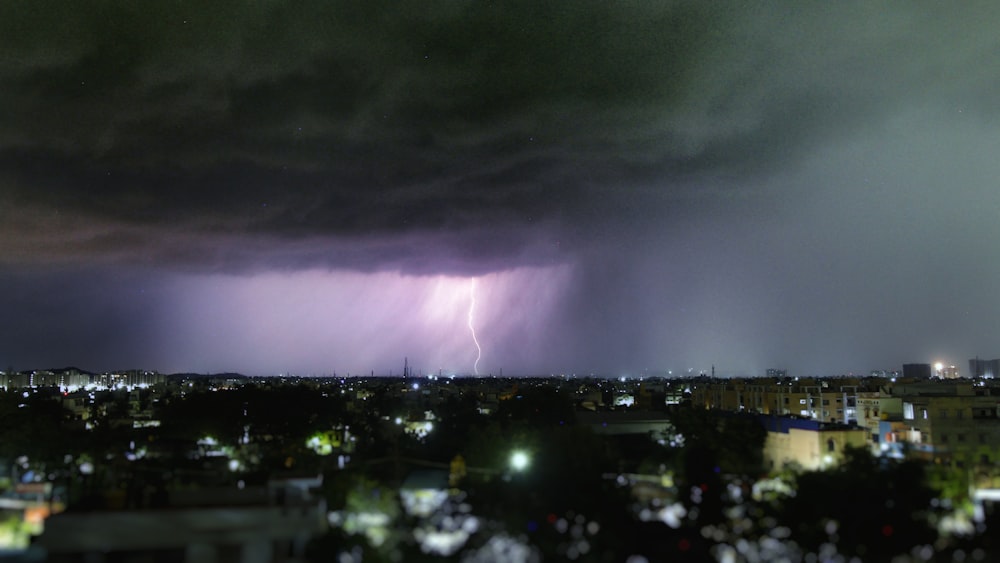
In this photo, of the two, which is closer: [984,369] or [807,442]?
[807,442]

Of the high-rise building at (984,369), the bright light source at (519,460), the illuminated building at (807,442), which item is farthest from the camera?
the high-rise building at (984,369)

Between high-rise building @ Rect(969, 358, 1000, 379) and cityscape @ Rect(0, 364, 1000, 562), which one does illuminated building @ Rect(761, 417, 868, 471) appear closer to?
cityscape @ Rect(0, 364, 1000, 562)

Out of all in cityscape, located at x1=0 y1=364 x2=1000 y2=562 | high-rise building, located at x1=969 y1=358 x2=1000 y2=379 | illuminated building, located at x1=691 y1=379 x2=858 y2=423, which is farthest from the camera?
high-rise building, located at x1=969 y1=358 x2=1000 y2=379

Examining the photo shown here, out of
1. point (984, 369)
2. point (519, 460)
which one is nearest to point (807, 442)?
point (519, 460)

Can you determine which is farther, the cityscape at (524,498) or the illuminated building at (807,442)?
the illuminated building at (807,442)

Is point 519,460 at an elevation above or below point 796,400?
above

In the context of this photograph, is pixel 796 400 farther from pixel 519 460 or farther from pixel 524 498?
pixel 524 498

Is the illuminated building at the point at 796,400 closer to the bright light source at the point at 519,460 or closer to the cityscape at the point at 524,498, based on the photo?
the cityscape at the point at 524,498

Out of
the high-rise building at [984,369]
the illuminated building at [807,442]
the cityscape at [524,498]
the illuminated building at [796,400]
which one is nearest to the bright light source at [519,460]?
the cityscape at [524,498]

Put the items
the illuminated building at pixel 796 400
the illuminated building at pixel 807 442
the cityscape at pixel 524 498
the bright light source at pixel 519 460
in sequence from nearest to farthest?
the cityscape at pixel 524 498
the bright light source at pixel 519 460
the illuminated building at pixel 807 442
the illuminated building at pixel 796 400

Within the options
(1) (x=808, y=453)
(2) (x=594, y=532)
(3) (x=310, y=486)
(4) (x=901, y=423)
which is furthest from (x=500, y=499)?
(4) (x=901, y=423)

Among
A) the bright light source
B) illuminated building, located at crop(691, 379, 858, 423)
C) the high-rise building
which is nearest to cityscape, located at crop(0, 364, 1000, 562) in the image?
the bright light source

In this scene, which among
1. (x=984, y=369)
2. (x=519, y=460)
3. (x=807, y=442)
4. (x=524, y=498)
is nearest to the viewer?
(x=524, y=498)
